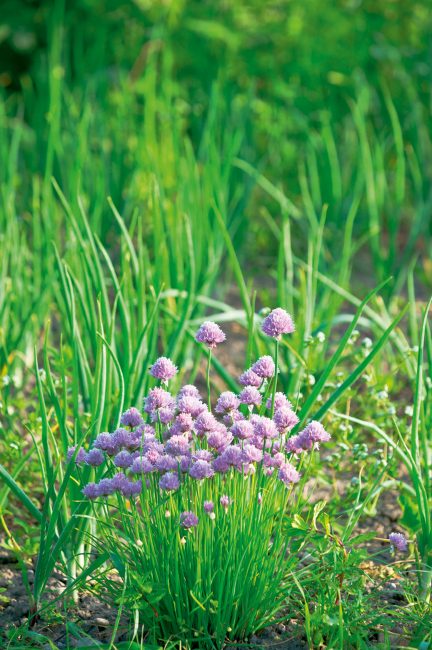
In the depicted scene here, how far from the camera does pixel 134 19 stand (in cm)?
498

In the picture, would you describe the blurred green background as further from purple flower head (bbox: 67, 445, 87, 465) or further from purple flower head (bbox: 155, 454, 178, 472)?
purple flower head (bbox: 155, 454, 178, 472)

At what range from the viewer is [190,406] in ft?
5.37

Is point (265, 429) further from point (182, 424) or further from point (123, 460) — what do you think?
point (123, 460)

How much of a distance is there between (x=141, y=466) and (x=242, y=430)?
184 mm

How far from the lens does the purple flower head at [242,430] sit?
1583 millimetres

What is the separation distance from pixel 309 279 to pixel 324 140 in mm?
1228

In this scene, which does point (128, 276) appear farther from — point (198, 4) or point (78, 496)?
point (198, 4)

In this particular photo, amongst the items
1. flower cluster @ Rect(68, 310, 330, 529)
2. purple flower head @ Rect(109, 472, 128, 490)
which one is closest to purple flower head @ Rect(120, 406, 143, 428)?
flower cluster @ Rect(68, 310, 330, 529)

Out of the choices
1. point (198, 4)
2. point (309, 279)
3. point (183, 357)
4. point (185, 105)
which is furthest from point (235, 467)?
point (198, 4)

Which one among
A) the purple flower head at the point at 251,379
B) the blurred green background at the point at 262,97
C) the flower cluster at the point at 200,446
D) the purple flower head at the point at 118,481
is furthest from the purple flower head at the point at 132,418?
the blurred green background at the point at 262,97

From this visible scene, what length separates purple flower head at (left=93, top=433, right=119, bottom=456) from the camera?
5.39 feet

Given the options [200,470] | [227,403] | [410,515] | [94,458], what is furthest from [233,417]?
[410,515]

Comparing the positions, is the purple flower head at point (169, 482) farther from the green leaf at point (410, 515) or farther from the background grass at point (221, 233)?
the green leaf at point (410, 515)

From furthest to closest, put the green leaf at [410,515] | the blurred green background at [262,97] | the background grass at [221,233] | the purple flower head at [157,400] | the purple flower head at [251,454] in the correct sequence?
1. the blurred green background at [262,97]
2. the green leaf at [410,515]
3. the background grass at [221,233]
4. the purple flower head at [157,400]
5. the purple flower head at [251,454]
